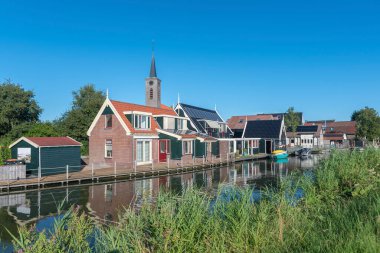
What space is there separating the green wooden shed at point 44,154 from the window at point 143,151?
716 cm

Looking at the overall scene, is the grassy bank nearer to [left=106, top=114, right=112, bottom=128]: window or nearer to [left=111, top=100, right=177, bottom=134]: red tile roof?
[left=111, top=100, right=177, bottom=134]: red tile roof

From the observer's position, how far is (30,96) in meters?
49.8

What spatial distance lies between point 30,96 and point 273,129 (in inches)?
1683

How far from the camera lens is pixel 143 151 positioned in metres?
32.3

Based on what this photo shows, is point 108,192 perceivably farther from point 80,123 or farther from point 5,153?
point 80,123

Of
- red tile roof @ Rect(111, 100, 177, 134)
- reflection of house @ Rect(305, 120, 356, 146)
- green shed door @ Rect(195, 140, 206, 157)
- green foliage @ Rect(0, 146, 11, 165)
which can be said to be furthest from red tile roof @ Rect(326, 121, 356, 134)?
green foliage @ Rect(0, 146, 11, 165)

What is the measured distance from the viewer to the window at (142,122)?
32.2 m

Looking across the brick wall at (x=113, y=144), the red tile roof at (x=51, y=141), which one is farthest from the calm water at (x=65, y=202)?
the brick wall at (x=113, y=144)

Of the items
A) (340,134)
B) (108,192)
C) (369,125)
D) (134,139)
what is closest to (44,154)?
(108,192)

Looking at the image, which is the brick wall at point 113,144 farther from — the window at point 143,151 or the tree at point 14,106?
the tree at point 14,106

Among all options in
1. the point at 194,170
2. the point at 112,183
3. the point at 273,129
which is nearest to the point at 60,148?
the point at 112,183

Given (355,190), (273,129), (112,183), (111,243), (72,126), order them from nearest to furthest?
(111,243) < (355,190) < (112,183) < (72,126) < (273,129)

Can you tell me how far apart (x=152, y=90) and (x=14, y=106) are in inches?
863

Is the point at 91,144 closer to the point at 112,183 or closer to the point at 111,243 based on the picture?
the point at 112,183
